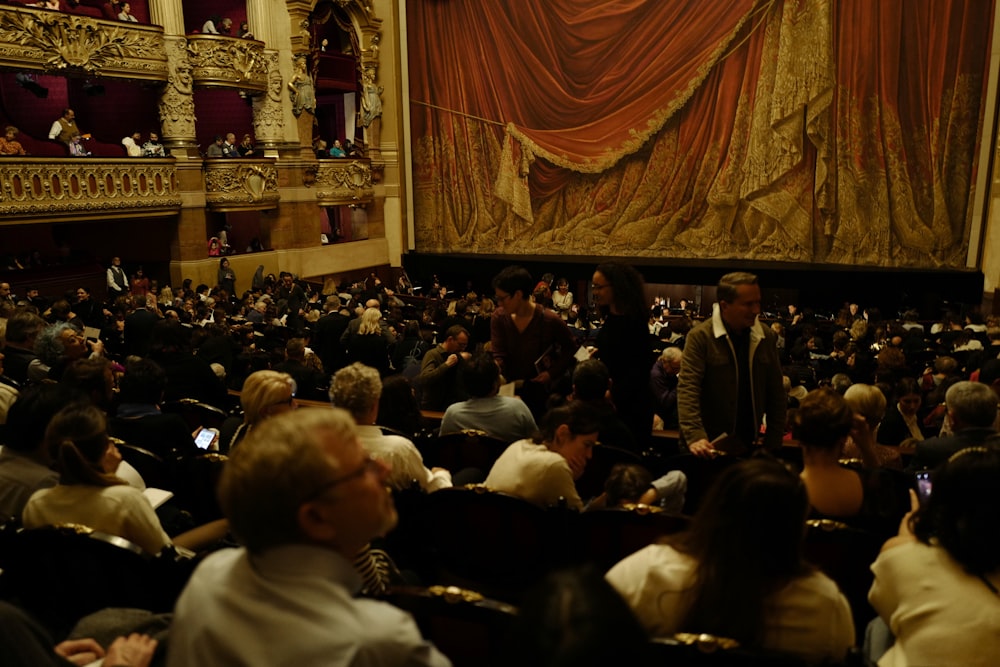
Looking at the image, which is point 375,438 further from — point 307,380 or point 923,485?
point 307,380

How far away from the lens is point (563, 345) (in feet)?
14.3

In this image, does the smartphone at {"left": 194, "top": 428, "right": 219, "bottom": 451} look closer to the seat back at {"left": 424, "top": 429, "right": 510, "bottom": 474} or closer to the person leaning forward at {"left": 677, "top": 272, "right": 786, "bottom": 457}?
the seat back at {"left": 424, "top": 429, "right": 510, "bottom": 474}

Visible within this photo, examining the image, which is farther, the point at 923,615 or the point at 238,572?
the point at 923,615

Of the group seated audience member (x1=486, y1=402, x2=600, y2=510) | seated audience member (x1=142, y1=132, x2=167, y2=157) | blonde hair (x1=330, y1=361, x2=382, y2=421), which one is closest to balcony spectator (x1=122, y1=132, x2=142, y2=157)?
seated audience member (x1=142, y1=132, x2=167, y2=157)

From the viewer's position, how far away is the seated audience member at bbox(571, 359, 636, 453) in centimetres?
334

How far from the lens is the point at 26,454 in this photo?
2.67 m

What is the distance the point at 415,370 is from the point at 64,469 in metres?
3.62

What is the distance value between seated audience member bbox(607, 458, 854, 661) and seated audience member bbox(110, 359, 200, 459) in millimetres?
2436

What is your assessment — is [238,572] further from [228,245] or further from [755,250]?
[228,245]

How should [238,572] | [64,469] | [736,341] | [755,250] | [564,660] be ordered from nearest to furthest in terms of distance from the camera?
[564,660], [238,572], [64,469], [736,341], [755,250]

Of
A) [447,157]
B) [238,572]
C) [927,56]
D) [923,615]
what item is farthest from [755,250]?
[238,572]

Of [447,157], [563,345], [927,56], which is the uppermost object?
[927,56]

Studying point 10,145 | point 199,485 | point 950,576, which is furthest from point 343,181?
point 950,576

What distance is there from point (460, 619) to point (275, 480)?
666 mm
